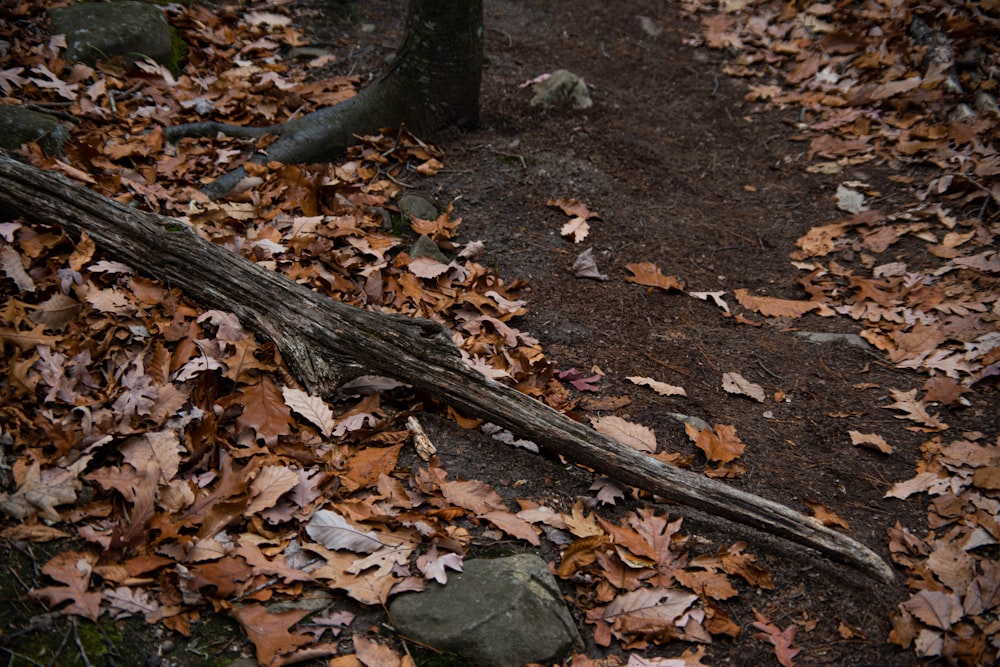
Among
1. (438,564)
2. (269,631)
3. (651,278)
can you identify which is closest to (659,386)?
(651,278)

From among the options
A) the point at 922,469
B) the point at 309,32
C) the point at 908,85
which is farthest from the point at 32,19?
the point at 908,85

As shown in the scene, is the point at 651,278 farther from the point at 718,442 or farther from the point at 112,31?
the point at 112,31

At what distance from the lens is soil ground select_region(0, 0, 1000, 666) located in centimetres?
291

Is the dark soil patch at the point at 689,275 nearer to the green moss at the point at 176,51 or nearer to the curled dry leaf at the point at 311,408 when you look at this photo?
the curled dry leaf at the point at 311,408

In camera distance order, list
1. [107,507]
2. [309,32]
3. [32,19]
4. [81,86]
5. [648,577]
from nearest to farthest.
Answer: [107,507], [648,577], [81,86], [32,19], [309,32]

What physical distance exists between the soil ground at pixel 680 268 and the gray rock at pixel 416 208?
0.19 meters

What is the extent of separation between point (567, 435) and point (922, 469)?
174 centimetres

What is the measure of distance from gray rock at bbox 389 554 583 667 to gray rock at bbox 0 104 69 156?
362 centimetres

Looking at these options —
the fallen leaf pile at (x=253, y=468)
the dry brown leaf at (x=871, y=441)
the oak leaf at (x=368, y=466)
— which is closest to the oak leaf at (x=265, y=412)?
the fallen leaf pile at (x=253, y=468)

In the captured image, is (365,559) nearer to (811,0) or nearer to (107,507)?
(107,507)

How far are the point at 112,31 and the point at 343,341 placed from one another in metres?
3.90

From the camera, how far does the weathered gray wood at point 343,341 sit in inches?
114

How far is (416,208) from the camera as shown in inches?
183

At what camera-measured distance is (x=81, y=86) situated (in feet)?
16.1
